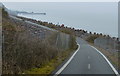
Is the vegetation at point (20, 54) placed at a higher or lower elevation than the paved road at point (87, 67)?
higher

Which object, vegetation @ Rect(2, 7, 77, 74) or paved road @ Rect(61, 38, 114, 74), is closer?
vegetation @ Rect(2, 7, 77, 74)

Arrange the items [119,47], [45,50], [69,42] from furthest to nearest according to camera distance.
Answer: [69,42], [119,47], [45,50]

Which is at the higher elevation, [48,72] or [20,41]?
[20,41]

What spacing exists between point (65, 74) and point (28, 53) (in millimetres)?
2242

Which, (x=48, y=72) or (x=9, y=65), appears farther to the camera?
(x=48, y=72)

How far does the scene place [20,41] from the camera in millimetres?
15422

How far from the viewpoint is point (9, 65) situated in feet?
43.9

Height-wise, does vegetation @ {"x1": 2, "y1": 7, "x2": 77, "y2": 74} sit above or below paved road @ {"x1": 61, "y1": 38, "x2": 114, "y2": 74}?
above

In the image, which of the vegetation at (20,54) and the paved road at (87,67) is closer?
the vegetation at (20,54)

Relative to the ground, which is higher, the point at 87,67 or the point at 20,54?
the point at 20,54

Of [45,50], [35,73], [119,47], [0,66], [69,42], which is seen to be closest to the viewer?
[0,66]

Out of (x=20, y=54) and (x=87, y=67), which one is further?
(x=87, y=67)

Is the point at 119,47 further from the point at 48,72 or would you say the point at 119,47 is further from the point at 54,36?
the point at 48,72

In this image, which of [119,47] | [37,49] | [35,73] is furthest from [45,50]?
[119,47]
